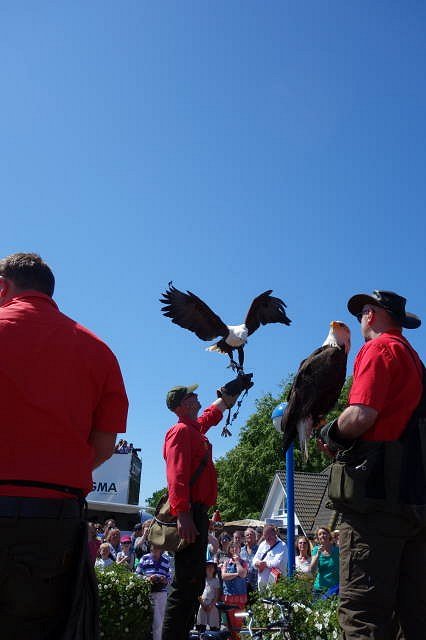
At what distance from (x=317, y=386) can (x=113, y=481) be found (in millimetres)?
19911

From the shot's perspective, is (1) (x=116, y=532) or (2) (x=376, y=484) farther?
(1) (x=116, y=532)

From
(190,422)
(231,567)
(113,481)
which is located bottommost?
(231,567)

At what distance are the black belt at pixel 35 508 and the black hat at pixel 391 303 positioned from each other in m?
2.08

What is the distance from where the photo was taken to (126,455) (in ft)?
75.5

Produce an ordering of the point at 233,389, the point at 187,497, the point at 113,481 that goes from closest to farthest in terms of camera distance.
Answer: the point at 187,497 → the point at 233,389 → the point at 113,481

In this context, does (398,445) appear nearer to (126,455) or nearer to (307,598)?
(307,598)

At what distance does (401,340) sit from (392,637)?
5.04 feet

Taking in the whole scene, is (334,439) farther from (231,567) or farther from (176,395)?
(231,567)

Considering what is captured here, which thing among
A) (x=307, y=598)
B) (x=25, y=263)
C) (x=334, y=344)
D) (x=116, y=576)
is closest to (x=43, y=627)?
(x=25, y=263)

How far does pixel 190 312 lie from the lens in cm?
750

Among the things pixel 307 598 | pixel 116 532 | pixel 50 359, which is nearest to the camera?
pixel 50 359

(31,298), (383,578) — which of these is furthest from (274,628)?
(31,298)

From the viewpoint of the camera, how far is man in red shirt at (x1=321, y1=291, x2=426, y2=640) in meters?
2.95

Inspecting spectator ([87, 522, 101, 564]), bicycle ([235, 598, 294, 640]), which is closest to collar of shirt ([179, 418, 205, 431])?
spectator ([87, 522, 101, 564])
